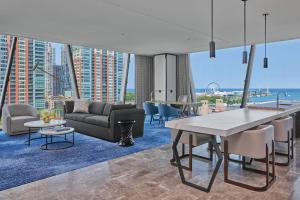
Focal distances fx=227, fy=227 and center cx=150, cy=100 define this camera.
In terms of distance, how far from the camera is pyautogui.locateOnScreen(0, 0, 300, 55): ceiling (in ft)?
12.7

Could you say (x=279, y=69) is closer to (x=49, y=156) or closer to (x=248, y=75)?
(x=248, y=75)

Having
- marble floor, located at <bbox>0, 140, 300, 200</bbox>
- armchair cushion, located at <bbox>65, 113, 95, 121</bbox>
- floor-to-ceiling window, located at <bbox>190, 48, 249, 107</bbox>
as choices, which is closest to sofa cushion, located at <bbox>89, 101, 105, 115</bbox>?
armchair cushion, located at <bbox>65, 113, 95, 121</bbox>

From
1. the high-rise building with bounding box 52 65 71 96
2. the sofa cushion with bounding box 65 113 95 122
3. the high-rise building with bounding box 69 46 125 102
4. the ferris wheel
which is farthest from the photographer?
the ferris wheel

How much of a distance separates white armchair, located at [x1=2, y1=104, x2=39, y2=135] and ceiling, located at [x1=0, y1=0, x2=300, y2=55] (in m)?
1.91

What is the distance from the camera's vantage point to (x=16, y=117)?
5.79 metres

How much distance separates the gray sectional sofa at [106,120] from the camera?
15.7ft

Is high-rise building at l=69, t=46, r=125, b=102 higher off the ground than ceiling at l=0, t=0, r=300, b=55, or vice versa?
ceiling at l=0, t=0, r=300, b=55

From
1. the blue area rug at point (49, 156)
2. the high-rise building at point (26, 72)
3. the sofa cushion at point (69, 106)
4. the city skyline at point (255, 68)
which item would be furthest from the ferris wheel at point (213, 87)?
the high-rise building at point (26, 72)

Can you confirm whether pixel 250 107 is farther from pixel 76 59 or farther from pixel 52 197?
pixel 76 59

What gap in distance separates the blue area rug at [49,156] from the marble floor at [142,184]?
0.83 feet

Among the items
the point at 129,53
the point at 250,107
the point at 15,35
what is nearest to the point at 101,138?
the point at 250,107

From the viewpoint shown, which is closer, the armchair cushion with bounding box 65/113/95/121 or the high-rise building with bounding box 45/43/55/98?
the armchair cushion with bounding box 65/113/95/121

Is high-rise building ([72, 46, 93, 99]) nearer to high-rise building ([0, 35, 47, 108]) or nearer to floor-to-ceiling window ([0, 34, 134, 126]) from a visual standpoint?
floor-to-ceiling window ([0, 34, 134, 126])

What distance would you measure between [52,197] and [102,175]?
0.73 meters
